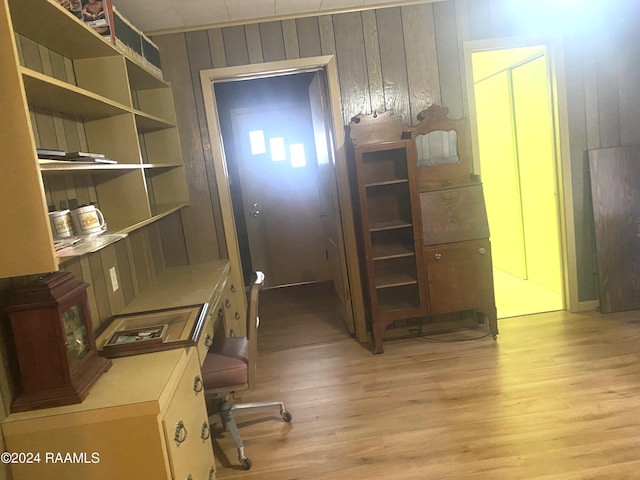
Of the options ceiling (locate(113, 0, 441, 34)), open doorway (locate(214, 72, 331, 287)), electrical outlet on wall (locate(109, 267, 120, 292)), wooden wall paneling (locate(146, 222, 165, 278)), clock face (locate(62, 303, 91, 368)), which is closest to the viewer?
clock face (locate(62, 303, 91, 368))

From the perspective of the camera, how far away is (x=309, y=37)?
11.7 feet

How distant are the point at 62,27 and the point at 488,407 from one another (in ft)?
8.60

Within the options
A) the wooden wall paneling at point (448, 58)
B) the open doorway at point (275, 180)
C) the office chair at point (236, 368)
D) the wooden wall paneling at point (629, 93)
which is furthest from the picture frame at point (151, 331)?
the wooden wall paneling at point (629, 93)

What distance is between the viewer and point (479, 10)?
11.8 ft

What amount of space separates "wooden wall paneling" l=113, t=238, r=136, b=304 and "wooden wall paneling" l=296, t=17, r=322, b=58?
178 centimetres

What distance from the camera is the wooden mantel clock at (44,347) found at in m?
1.52

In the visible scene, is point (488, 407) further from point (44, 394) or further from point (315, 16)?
point (315, 16)

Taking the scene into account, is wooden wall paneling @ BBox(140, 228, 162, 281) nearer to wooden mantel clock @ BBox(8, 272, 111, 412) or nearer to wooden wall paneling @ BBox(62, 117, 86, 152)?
wooden wall paneling @ BBox(62, 117, 86, 152)

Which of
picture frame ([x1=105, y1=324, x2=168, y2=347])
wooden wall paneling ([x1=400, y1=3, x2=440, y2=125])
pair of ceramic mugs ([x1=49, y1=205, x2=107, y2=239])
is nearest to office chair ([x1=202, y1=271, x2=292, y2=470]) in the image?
picture frame ([x1=105, y1=324, x2=168, y2=347])

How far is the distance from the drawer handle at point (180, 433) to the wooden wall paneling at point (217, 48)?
2598 mm

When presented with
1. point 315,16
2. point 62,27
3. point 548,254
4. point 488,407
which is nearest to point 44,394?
point 62,27

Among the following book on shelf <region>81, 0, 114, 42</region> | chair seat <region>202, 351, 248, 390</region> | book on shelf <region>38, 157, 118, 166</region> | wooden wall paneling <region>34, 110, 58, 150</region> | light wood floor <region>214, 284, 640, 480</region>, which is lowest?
light wood floor <region>214, 284, 640, 480</region>

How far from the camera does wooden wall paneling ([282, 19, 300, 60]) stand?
354 centimetres

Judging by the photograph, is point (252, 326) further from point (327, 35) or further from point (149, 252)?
point (327, 35)
